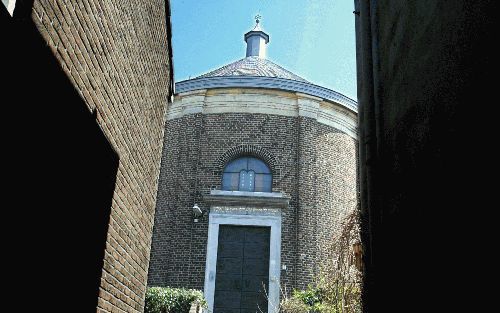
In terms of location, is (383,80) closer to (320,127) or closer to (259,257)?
(259,257)

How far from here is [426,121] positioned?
3.23m

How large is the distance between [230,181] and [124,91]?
11.5 meters

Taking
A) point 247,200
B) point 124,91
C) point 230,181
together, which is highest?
point 230,181

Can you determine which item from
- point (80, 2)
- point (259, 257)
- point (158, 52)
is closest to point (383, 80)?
point (80, 2)

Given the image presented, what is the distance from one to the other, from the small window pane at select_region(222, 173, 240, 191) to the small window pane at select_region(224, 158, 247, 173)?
0.49 ft

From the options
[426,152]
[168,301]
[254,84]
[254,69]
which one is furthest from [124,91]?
[254,69]

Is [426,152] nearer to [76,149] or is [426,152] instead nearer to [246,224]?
[76,149]

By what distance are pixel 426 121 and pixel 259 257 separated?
13046mm

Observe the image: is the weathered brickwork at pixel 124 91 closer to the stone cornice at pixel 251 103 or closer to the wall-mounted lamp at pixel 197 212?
the wall-mounted lamp at pixel 197 212

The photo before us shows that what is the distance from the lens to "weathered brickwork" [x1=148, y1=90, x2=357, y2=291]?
15.6 meters

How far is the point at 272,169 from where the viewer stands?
1667cm

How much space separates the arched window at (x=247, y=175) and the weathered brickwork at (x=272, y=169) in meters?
0.29

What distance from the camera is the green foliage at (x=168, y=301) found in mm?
12727

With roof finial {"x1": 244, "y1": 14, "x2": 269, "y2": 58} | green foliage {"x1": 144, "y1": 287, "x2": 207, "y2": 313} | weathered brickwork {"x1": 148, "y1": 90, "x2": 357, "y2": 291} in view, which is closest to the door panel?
weathered brickwork {"x1": 148, "y1": 90, "x2": 357, "y2": 291}
